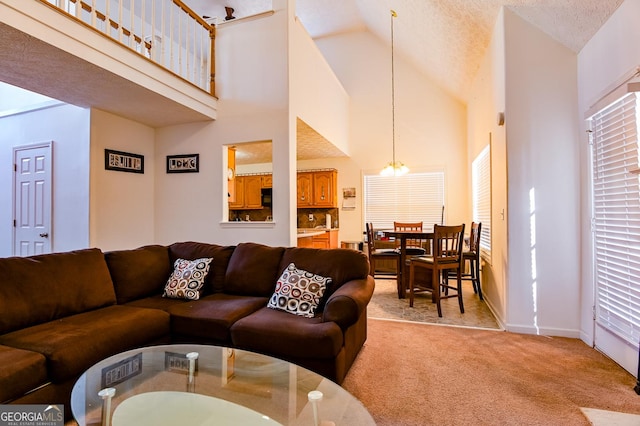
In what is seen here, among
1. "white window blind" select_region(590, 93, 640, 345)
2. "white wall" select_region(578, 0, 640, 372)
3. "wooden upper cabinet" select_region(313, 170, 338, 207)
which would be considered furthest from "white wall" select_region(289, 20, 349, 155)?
"white window blind" select_region(590, 93, 640, 345)

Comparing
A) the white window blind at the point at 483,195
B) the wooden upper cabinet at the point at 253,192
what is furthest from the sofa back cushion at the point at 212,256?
the wooden upper cabinet at the point at 253,192

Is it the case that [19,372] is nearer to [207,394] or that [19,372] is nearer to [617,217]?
[207,394]

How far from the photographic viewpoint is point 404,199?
6504mm

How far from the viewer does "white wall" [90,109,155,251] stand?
383cm

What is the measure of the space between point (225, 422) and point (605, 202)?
309 cm

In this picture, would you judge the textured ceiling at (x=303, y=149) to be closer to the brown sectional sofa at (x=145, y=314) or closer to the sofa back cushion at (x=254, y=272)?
the sofa back cushion at (x=254, y=272)

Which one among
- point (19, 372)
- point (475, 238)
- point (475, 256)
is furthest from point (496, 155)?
point (19, 372)

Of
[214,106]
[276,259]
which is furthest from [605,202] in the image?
[214,106]

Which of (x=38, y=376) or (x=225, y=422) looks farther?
(x=38, y=376)

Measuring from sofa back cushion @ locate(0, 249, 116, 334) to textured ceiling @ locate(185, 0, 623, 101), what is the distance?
428 centimetres

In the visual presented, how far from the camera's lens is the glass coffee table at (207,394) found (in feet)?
4.23

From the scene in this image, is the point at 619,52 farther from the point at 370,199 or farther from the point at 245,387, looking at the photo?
the point at 370,199

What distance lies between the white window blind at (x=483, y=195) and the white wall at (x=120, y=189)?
453cm

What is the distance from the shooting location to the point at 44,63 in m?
2.66
